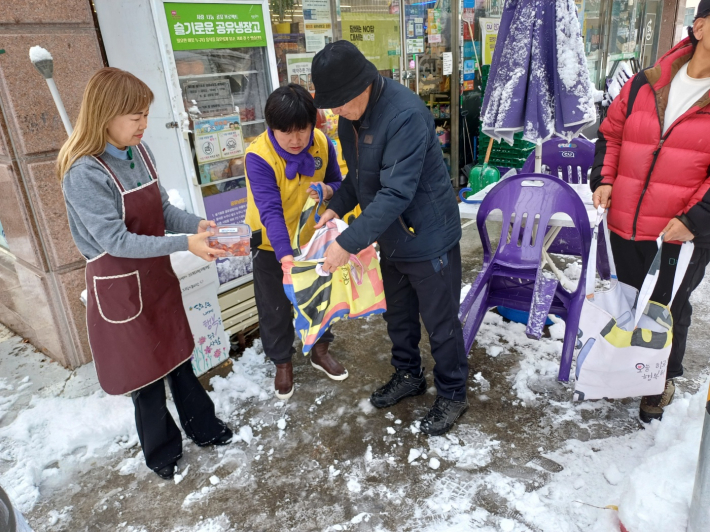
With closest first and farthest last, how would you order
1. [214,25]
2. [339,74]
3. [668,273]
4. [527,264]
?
[339,74]
[668,273]
[527,264]
[214,25]

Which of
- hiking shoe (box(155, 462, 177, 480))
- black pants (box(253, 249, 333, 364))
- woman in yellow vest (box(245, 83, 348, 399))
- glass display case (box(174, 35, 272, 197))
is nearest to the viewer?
woman in yellow vest (box(245, 83, 348, 399))

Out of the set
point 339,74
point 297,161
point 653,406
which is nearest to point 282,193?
point 297,161

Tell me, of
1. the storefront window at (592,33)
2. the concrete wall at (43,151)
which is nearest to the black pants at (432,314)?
the concrete wall at (43,151)

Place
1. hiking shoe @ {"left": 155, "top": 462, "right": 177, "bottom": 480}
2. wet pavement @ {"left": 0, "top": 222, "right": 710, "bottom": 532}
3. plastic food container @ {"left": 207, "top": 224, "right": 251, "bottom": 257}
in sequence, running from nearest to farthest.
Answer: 1. plastic food container @ {"left": 207, "top": 224, "right": 251, "bottom": 257}
2. wet pavement @ {"left": 0, "top": 222, "right": 710, "bottom": 532}
3. hiking shoe @ {"left": 155, "top": 462, "right": 177, "bottom": 480}

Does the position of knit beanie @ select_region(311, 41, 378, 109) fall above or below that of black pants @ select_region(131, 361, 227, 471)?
above

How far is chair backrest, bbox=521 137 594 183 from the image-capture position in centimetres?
412

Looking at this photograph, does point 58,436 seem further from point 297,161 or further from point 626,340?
point 626,340

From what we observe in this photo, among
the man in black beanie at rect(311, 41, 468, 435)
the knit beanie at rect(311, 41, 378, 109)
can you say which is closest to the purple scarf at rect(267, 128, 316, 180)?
the man in black beanie at rect(311, 41, 468, 435)

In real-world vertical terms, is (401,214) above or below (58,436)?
above

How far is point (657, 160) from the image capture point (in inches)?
95.6

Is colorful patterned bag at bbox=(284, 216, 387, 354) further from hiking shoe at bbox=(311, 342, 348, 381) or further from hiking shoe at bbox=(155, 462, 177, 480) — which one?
A: hiking shoe at bbox=(155, 462, 177, 480)

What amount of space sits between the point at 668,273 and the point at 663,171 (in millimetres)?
535

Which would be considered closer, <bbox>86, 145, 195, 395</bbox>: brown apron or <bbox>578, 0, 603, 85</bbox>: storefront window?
<bbox>86, 145, 195, 395</bbox>: brown apron

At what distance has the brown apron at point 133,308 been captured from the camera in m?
2.20
